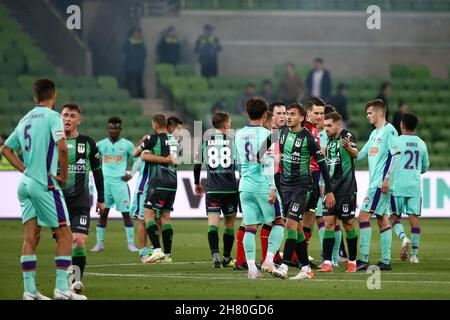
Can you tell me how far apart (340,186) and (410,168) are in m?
2.52

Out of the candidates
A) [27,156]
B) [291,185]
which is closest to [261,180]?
[291,185]

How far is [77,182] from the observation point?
11.9m

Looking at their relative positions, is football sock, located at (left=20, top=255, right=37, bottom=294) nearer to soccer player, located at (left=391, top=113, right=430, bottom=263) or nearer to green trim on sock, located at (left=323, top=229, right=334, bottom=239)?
green trim on sock, located at (left=323, top=229, right=334, bottom=239)

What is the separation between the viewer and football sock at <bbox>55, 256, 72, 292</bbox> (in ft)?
34.8

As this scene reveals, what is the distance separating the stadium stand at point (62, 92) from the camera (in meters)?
29.0

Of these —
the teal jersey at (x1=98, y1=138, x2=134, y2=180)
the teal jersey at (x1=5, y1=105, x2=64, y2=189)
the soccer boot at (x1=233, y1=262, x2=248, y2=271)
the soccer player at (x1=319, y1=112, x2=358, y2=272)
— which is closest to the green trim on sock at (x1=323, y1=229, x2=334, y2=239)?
the soccer player at (x1=319, y1=112, x2=358, y2=272)

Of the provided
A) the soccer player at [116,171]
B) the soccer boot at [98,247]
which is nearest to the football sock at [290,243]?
the soccer boot at [98,247]

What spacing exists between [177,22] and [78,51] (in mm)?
3275

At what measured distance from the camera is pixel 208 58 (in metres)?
31.4

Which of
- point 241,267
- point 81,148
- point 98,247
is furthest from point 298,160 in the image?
point 98,247

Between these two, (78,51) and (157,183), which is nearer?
(157,183)

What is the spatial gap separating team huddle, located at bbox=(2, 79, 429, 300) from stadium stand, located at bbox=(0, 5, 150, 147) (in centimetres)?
1135

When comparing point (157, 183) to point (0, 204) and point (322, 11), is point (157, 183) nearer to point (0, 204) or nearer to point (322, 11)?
point (0, 204)
